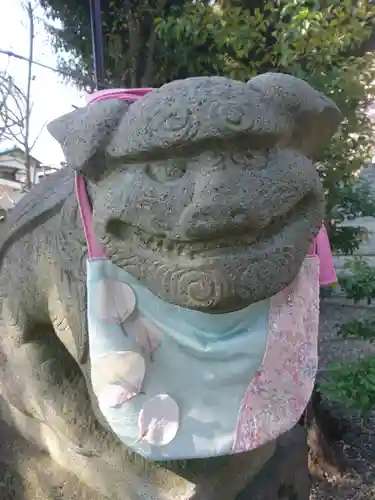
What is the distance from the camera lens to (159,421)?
635 millimetres

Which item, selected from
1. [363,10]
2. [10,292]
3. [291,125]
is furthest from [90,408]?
[363,10]

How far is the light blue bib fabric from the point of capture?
63 cm

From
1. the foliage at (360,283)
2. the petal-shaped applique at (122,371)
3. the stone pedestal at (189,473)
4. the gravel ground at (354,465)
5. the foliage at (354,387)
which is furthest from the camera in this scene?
the gravel ground at (354,465)

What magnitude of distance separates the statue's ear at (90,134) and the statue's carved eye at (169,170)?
6 cm

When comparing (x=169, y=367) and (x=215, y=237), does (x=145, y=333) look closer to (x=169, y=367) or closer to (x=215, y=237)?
(x=169, y=367)

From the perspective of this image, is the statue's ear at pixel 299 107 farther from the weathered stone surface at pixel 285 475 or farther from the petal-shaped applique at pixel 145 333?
the weathered stone surface at pixel 285 475

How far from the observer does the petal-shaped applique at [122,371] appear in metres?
0.63

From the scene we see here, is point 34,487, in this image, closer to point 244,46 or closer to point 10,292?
point 10,292

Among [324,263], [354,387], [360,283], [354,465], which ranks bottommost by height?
[354,465]

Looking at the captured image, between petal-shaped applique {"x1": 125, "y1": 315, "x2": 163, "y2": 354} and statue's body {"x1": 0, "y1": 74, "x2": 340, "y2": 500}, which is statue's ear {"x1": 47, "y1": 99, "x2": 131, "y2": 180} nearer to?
statue's body {"x1": 0, "y1": 74, "x2": 340, "y2": 500}

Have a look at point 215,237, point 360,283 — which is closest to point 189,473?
point 215,237

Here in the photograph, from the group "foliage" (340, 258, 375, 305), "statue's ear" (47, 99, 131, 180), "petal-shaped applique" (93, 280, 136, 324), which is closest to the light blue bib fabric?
"petal-shaped applique" (93, 280, 136, 324)

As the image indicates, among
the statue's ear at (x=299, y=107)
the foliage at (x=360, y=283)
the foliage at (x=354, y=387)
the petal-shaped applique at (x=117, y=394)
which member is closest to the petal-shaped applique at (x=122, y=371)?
the petal-shaped applique at (x=117, y=394)

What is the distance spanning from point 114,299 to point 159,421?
0.43ft
